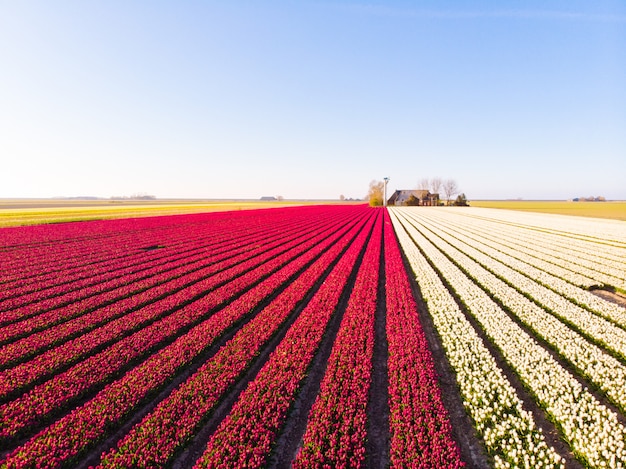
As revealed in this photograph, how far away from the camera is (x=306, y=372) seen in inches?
314

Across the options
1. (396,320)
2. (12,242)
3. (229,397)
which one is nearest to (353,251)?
(396,320)

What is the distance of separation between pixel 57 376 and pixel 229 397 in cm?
452

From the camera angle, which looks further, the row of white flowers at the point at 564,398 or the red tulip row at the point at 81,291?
the red tulip row at the point at 81,291

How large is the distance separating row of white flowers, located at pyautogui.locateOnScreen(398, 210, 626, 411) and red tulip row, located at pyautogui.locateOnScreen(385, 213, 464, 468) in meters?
4.15

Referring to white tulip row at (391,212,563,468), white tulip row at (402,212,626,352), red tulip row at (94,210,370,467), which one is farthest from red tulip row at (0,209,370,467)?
white tulip row at (402,212,626,352)

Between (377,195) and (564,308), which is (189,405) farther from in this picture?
(377,195)

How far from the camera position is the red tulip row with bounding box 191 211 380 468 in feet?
16.9

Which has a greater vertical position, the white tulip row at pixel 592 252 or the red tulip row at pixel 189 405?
the white tulip row at pixel 592 252

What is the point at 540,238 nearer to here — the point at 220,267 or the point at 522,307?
the point at 522,307

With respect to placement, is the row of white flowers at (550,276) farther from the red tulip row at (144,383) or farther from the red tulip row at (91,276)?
the red tulip row at (91,276)

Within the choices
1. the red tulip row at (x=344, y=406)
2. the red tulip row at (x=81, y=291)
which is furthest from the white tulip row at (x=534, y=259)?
the red tulip row at (x=81, y=291)

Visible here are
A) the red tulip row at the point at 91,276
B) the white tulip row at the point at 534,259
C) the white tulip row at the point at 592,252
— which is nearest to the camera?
the red tulip row at the point at 91,276

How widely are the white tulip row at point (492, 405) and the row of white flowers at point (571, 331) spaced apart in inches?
92.8

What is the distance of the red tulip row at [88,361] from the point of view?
6180mm
